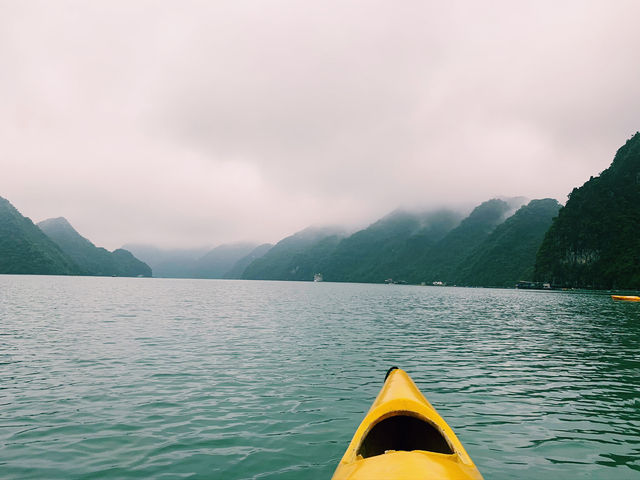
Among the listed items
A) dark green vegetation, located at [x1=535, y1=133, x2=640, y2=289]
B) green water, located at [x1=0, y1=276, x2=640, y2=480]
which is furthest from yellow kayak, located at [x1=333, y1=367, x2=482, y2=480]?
dark green vegetation, located at [x1=535, y1=133, x2=640, y2=289]

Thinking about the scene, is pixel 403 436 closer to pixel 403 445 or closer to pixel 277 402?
pixel 403 445

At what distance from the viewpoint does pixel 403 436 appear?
30.4 feet

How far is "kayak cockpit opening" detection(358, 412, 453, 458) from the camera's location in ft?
29.0

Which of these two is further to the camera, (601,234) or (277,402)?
(601,234)

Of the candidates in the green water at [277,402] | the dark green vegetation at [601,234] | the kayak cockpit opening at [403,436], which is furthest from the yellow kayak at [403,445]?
the dark green vegetation at [601,234]

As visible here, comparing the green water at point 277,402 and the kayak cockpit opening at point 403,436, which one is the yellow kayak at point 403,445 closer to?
the kayak cockpit opening at point 403,436

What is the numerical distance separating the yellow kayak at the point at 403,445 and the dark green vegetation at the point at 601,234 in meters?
179

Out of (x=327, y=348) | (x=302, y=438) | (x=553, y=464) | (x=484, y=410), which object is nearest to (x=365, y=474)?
(x=302, y=438)

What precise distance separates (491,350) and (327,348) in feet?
35.7

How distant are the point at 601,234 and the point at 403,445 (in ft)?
658

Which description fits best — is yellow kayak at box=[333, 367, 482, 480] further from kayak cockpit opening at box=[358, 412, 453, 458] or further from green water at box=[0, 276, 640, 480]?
green water at box=[0, 276, 640, 480]

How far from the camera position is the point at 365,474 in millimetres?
5598

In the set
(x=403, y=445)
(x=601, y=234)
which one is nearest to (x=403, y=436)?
(x=403, y=445)

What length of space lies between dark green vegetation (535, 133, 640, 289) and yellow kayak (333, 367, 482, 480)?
7057 inches
